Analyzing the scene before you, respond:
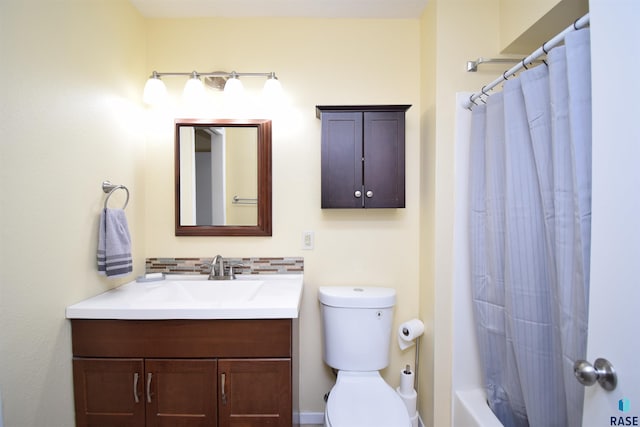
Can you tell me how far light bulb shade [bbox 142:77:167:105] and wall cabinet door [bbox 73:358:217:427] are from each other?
1.28 metres

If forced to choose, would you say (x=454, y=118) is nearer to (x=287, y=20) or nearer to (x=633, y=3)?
(x=633, y=3)

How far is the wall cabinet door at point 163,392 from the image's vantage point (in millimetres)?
1165

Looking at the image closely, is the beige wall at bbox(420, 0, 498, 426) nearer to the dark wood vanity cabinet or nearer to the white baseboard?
the white baseboard

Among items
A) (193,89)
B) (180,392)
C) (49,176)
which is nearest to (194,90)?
(193,89)

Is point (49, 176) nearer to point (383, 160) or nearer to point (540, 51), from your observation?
point (383, 160)

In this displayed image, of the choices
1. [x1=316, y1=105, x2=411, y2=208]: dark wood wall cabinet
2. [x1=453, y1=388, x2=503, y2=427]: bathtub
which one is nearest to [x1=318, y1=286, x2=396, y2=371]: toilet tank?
[x1=453, y1=388, x2=503, y2=427]: bathtub

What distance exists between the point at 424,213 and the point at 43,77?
5.79ft

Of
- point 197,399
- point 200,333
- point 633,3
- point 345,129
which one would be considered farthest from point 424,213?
point 197,399

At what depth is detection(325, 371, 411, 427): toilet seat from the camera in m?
1.19

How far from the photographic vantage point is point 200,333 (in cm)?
118

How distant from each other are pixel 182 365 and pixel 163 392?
13 cm

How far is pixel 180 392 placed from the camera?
1.17 meters

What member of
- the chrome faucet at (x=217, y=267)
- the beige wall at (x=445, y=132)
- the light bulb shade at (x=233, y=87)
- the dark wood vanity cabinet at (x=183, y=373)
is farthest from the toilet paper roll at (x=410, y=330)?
the light bulb shade at (x=233, y=87)

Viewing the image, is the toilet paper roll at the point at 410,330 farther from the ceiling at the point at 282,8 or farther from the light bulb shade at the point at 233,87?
the ceiling at the point at 282,8
